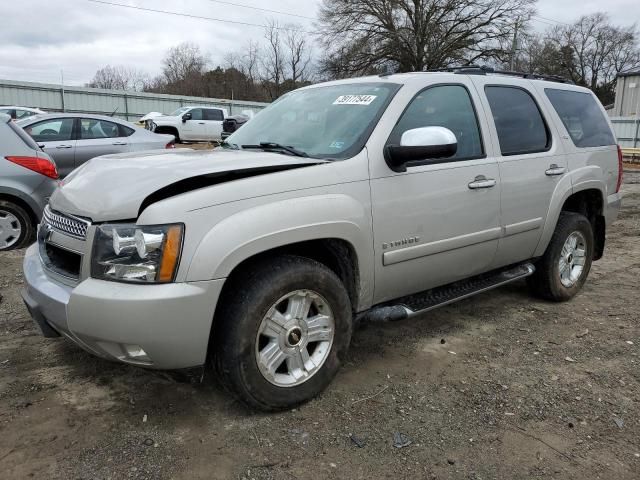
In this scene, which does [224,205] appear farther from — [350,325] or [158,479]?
[158,479]

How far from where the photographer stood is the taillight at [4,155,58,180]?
626 cm

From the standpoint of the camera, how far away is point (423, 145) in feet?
10.1

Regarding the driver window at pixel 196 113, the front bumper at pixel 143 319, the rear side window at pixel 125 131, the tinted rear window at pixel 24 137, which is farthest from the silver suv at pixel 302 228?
the driver window at pixel 196 113

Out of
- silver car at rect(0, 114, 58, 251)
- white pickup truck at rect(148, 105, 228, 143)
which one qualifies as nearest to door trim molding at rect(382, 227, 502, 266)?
silver car at rect(0, 114, 58, 251)

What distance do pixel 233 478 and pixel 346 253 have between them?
1.33 metres

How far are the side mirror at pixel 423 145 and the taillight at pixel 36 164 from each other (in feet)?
15.9

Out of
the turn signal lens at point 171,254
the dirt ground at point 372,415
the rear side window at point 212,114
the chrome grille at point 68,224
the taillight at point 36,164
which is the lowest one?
the dirt ground at point 372,415

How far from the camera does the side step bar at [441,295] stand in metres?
3.36

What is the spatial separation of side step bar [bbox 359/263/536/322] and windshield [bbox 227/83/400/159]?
1.00 meters

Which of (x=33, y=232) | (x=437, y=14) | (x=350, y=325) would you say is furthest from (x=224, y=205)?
(x=437, y=14)

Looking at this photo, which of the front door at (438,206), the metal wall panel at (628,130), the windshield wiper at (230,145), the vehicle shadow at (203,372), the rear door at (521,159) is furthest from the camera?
the metal wall panel at (628,130)

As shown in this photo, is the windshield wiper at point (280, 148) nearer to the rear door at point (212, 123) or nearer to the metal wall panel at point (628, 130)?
the rear door at point (212, 123)

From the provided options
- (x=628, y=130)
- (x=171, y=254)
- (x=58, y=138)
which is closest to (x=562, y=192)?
(x=171, y=254)

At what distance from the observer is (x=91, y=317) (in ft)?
8.20
